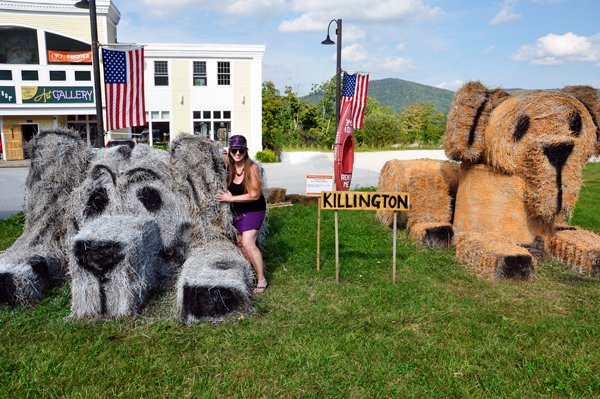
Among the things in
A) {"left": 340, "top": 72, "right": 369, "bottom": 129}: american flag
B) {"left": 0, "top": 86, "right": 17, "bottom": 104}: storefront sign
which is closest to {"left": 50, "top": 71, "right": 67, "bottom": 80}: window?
{"left": 0, "top": 86, "right": 17, "bottom": 104}: storefront sign

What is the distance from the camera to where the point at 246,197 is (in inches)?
186

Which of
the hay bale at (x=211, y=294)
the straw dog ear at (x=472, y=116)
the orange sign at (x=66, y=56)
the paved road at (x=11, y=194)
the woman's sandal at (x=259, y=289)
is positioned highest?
the orange sign at (x=66, y=56)

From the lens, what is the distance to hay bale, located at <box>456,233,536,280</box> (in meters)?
4.86

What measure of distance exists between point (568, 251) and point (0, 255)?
696cm

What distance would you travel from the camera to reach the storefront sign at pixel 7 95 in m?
21.7

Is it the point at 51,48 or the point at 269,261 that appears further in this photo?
the point at 51,48

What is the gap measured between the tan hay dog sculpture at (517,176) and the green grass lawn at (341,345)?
16.6 inches

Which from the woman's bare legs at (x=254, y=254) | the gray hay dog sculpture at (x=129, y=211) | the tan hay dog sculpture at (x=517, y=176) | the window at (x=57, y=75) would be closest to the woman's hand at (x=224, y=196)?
the gray hay dog sculpture at (x=129, y=211)

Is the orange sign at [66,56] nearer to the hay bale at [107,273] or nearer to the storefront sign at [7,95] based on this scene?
the storefront sign at [7,95]

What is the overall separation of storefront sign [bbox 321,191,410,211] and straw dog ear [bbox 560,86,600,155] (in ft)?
9.15

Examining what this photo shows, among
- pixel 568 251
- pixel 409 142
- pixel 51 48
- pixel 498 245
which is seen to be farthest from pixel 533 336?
pixel 409 142

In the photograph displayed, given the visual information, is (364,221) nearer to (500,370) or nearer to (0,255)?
(500,370)

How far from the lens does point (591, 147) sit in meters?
5.13

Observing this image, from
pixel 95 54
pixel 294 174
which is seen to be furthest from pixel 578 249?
pixel 294 174
